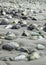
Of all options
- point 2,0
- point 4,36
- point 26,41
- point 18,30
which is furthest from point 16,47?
point 2,0

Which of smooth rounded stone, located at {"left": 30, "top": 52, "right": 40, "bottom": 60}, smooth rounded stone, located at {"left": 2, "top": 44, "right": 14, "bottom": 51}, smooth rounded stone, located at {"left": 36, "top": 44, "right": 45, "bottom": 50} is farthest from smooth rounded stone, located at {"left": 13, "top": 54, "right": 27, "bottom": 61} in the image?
smooth rounded stone, located at {"left": 36, "top": 44, "right": 45, "bottom": 50}

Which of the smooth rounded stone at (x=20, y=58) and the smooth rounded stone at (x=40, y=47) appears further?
the smooth rounded stone at (x=40, y=47)

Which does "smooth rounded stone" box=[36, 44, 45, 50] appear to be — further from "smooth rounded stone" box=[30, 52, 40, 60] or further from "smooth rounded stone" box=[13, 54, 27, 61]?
"smooth rounded stone" box=[13, 54, 27, 61]

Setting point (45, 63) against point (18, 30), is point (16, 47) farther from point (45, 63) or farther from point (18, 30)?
point (18, 30)

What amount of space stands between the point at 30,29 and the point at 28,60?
5.39ft

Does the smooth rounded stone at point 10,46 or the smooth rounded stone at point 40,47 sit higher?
the smooth rounded stone at point 10,46

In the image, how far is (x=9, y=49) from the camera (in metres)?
3.06

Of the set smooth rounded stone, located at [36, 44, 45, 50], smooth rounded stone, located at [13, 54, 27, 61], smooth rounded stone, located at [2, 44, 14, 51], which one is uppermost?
smooth rounded stone, located at [13, 54, 27, 61]

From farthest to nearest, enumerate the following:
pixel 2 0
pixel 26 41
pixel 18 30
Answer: pixel 2 0 → pixel 18 30 → pixel 26 41

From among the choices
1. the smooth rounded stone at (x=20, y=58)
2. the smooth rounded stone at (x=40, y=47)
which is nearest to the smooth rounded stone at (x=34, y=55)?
the smooth rounded stone at (x=20, y=58)

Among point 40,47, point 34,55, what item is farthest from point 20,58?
point 40,47

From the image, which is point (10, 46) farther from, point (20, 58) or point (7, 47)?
point (20, 58)

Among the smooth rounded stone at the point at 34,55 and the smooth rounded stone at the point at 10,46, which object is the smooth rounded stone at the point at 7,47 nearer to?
the smooth rounded stone at the point at 10,46

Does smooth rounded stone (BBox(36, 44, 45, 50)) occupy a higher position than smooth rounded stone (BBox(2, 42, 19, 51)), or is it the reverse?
smooth rounded stone (BBox(2, 42, 19, 51))
